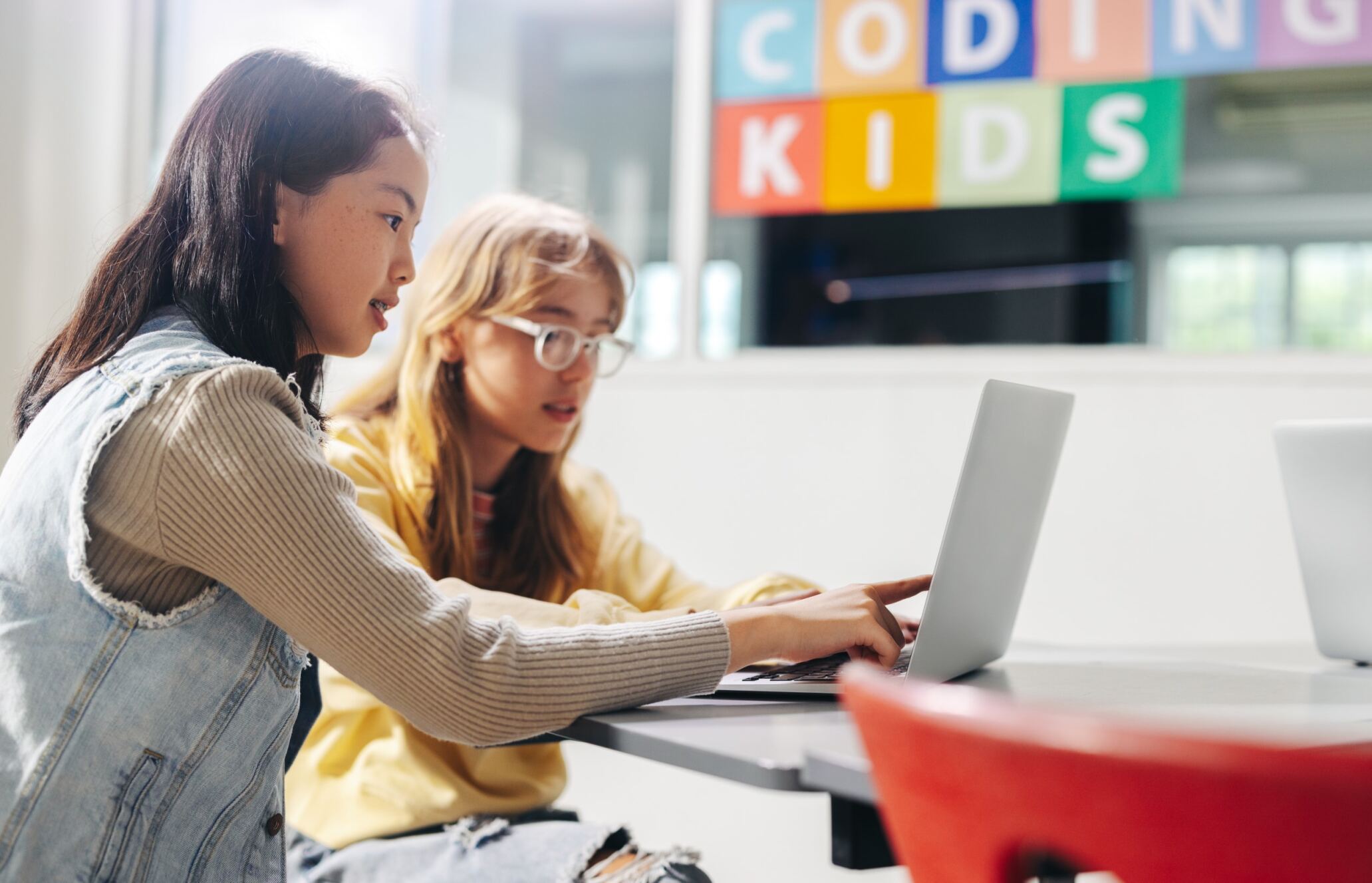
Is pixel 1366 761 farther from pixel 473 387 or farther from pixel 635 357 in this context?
pixel 635 357

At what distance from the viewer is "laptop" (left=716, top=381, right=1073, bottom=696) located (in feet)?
3.25

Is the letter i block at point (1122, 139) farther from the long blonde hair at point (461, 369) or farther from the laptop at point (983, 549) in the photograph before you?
the laptop at point (983, 549)

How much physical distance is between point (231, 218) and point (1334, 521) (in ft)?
3.76

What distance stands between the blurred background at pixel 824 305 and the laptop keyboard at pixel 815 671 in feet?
5.50

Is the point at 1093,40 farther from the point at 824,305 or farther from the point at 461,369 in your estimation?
the point at 461,369

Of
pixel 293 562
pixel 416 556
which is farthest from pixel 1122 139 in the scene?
pixel 293 562

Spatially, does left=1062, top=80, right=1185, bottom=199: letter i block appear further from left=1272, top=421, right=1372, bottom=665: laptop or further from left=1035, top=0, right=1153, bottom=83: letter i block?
left=1272, top=421, right=1372, bottom=665: laptop

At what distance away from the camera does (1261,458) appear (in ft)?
8.49

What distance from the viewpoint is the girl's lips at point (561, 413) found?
1.68m

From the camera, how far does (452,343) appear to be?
1.69 meters

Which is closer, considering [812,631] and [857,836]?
[857,836]

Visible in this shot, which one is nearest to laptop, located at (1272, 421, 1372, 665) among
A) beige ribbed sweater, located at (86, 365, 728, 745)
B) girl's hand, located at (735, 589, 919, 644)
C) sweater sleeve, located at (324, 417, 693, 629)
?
girl's hand, located at (735, 589, 919, 644)

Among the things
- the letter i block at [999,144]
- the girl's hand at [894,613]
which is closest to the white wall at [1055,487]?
the letter i block at [999,144]

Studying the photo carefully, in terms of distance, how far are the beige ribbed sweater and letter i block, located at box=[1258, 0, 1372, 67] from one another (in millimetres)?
2324
